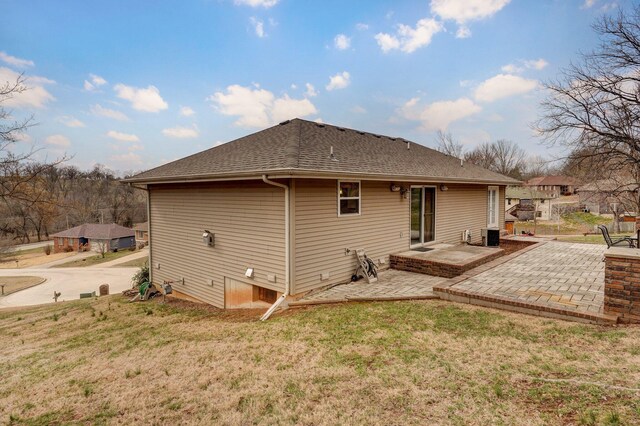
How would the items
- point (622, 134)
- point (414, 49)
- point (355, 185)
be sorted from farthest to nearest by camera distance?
1. point (414, 49)
2. point (622, 134)
3. point (355, 185)

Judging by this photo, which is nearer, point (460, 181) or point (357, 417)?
point (357, 417)

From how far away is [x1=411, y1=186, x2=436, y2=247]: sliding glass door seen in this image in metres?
9.72

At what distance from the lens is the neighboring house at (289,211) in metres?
6.58

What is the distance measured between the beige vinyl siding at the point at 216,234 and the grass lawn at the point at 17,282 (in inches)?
796

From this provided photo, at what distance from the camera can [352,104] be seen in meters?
21.0

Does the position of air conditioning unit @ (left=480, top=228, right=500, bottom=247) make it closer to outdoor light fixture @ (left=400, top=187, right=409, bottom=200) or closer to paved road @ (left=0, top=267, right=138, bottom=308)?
outdoor light fixture @ (left=400, top=187, right=409, bottom=200)

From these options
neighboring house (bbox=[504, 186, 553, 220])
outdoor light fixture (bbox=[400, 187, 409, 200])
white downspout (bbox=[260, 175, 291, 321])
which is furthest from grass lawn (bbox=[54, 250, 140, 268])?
neighboring house (bbox=[504, 186, 553, 220])

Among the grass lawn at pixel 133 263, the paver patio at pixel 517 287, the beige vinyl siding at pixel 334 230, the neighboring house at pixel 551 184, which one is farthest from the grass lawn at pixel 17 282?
the neighboring house at pixel 551 184

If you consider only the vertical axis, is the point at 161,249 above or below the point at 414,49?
below

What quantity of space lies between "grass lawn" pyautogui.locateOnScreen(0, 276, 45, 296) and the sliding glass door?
87.5 ft

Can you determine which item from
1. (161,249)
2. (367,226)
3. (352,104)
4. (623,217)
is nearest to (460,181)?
(367,226)

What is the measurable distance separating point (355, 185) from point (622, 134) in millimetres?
10149

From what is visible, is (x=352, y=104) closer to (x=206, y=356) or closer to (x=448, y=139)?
(x=206, y=356)

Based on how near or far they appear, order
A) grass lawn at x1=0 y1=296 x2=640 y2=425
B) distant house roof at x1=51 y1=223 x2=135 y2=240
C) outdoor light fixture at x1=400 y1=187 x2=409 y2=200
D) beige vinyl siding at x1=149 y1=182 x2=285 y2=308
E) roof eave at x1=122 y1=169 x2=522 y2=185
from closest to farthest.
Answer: grass lawn at x1=0 y1=296 x2=640 y2=425
roof eave at x1=122 y1=169 x2=522 y2=185
beige vinyl siding at x1=149 y1=182 x2=285 y2=308
outdoor light fixture at x1=400 y1=187 x2=409 y2=200
distant house roof at x1=51 y1=223 x2=135 y2=240
